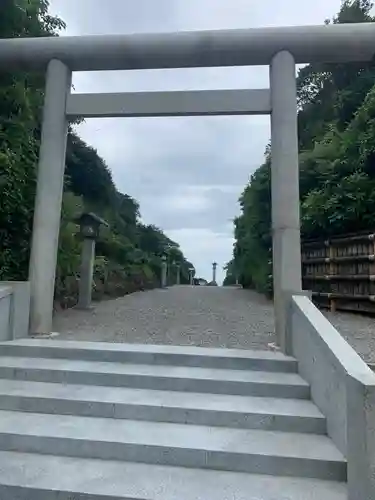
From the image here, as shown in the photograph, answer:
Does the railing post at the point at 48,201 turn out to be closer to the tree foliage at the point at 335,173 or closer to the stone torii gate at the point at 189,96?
the stone torii gate at the point at 189,96

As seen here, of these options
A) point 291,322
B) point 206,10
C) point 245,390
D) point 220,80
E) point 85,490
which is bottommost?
point 85,490

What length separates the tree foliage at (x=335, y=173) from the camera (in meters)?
6.94

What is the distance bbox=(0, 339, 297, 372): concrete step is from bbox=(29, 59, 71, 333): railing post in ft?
2.36

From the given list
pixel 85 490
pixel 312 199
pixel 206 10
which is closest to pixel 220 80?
pixel 206 10

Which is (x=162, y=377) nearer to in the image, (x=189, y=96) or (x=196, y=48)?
(x=189, y=96)

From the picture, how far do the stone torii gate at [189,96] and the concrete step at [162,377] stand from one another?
1.09 m

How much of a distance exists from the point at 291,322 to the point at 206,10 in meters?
5.67

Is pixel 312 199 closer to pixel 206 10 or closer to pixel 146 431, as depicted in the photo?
pixel 206 10

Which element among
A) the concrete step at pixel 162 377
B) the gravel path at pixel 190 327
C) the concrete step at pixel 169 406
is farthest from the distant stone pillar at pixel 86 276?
the concrete step at pixel 169 406

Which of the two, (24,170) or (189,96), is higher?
(189,96)

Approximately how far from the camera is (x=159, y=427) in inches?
104

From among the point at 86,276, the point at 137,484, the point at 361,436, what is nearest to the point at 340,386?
the point at 361,436

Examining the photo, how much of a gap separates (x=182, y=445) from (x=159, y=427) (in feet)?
0.95

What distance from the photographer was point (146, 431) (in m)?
2.58
